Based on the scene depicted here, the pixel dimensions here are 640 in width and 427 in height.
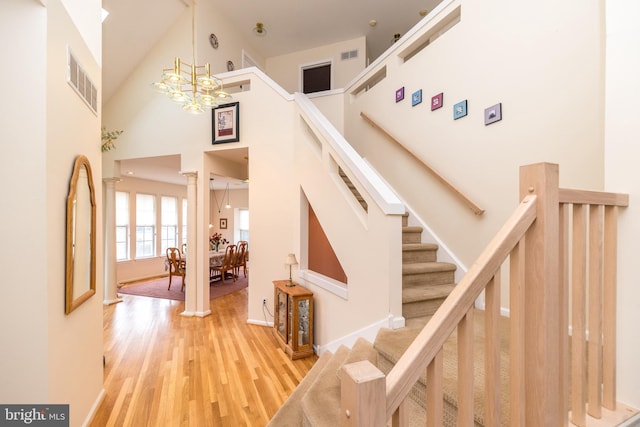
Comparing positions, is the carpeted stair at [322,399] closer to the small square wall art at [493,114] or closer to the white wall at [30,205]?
the white wall at [30,205]

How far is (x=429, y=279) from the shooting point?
256 centimetres

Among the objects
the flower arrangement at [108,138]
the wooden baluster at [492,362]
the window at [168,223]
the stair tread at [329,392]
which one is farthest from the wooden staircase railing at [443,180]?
the window at [168,223]

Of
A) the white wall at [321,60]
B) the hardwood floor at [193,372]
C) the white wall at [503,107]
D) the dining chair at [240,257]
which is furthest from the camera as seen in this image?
the dining chair at [240,257]

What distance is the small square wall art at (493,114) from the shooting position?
232 centimetres

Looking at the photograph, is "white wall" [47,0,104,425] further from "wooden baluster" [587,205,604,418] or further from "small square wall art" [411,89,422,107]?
"small square wall art" [411,89,422,107]

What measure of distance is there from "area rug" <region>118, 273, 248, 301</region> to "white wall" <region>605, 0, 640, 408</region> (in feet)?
18.2

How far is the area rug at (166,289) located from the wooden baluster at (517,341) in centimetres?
539

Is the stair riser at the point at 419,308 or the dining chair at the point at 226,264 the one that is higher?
the stair riser at the point at 419,308

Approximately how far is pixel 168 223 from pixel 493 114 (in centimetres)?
823

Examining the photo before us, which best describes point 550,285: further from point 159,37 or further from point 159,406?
point 159,37

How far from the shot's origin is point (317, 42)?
20.2 ft

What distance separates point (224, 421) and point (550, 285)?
2.30 meters

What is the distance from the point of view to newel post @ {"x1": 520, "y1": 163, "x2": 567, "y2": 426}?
87 cm

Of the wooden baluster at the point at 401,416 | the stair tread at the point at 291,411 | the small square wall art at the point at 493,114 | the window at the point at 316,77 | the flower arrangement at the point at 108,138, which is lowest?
the stair tread at the point at 291,411
